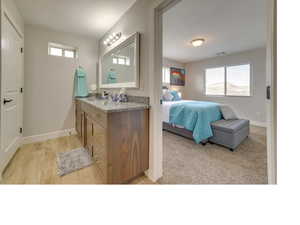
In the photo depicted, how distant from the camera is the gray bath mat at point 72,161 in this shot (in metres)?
1.63

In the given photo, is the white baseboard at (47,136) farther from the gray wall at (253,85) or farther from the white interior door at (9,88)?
the gray wall at (253,85)

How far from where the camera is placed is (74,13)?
6.76 feet

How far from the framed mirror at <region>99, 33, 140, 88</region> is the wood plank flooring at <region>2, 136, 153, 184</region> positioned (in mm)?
1288

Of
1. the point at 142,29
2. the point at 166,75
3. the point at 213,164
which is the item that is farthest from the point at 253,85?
the point at 142,29

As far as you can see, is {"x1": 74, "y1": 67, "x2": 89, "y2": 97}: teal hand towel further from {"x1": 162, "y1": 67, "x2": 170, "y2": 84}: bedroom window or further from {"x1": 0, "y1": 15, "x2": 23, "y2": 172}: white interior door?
{"x1": 162, "y1": 67, "x2": 170, "y2": 84}: bedroom window

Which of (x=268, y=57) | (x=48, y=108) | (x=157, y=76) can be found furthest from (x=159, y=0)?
(x=48, y=108)

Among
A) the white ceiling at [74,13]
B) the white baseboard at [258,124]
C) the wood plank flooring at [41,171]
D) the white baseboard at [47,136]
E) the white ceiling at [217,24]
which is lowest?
the wood plank flooring at [41,171]

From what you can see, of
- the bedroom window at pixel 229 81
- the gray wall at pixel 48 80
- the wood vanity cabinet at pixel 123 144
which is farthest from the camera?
the bedroom window at pixel 229 81

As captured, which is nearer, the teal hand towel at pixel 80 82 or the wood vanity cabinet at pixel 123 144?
the wood vanity cabinet at pixel 123 144

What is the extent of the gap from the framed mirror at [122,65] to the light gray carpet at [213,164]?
126 cm

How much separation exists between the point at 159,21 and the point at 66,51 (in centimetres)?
268

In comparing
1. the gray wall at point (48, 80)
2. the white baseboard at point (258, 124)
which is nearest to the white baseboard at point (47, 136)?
the gray wall at point (48, 80)

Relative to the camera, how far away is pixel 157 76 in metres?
1.38
